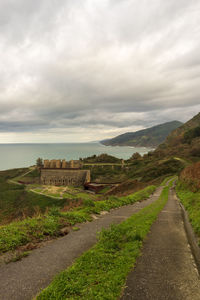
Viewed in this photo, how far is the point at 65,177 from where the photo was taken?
89625 millimetres

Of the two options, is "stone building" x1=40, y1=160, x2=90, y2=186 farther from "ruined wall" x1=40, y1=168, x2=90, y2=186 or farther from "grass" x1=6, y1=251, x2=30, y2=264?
"grass" x1=6, y1=251, x2=30, y2=264

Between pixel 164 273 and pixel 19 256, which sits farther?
pixel 19 256

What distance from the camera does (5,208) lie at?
54.4 meters

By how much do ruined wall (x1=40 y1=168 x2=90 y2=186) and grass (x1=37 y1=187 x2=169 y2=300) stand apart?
80.4 metres

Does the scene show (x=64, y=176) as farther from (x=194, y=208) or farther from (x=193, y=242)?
(x=193, y=242)

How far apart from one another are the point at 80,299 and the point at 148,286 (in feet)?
6.88

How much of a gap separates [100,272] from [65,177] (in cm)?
8716

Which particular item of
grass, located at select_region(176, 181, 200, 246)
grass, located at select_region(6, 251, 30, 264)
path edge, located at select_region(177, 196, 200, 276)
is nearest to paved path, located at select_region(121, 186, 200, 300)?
path edge, located at select_region(177, 196, 200, 276)

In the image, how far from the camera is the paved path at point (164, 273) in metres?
4.53

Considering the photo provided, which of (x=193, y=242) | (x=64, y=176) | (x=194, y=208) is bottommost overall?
(x=64, y=176)

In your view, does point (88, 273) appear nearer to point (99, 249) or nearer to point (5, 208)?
point (99, 249)

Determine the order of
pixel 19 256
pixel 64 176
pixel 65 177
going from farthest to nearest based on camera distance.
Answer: pixel 64 176 < pixel 65 177 < pixel 19 256

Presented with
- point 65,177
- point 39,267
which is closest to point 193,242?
point 39,267

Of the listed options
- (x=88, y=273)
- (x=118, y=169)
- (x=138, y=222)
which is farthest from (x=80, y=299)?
(x=118, y=169)
